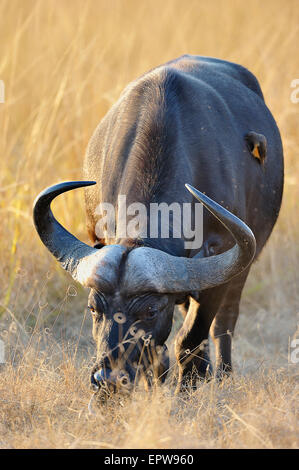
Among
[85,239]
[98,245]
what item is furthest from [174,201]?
[85,239]

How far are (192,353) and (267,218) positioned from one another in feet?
4.44

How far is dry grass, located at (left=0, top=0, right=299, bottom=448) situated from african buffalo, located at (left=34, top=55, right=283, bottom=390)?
0.34 m

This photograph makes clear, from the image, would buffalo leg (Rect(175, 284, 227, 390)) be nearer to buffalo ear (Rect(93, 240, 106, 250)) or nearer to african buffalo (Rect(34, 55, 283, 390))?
african buffalo (Rect(34, 55, 283, 390))

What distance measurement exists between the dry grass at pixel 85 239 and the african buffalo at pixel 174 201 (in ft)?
1.13

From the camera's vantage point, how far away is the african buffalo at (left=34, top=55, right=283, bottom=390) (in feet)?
14.5

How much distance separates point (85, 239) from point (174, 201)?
3.02m

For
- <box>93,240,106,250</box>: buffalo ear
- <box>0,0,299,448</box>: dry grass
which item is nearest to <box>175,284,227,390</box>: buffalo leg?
<box>0,0,299,448</box>: dry grass

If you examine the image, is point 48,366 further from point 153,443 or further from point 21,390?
point 153,443

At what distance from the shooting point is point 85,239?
7758 mm

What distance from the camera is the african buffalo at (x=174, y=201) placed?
4.43m

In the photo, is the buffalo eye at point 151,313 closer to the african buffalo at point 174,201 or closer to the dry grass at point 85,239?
the african buffalo at point 174,201

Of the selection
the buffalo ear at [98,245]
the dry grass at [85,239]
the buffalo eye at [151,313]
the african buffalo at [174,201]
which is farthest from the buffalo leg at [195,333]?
the buffalo eye at [151,313]

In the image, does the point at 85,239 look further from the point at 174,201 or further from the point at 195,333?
the point at 174,201
